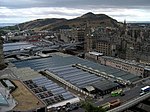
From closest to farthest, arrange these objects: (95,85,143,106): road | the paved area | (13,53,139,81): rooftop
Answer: the paved area < (95,85,143,106): road < (13,53,139,81): rooftop

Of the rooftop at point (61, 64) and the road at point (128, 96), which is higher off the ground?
A: the rooftop at point (61, 64)

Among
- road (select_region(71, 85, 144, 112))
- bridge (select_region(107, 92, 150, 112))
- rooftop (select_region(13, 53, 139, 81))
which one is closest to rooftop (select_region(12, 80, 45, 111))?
road (select_region(71, 85, 144, 112))

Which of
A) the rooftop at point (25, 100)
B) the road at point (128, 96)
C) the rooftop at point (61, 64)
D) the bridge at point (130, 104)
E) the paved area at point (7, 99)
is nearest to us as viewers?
the paved area at point (7, 99)

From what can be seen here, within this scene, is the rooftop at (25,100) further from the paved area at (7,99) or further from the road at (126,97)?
the road at (126,97)

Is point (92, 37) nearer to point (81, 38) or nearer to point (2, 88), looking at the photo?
point (81, 38)

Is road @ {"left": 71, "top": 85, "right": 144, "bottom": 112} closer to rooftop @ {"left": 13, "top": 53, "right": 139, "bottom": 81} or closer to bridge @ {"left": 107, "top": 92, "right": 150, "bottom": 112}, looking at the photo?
bridge @ {"left": 107, "top": 92, "right": 150, "bottom": 112}

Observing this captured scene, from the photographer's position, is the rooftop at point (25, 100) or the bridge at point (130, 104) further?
the bridge at point (130, 104)

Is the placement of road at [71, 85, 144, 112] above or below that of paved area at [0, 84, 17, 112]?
below

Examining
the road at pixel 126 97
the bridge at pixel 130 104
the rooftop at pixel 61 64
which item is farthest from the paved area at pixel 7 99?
the rooftop at pixel 61 64

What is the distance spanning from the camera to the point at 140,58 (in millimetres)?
76438

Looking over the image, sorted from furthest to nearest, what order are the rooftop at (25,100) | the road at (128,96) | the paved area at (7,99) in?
the road at (128,96), the rooftop at (25,100), the paved area at (7,99)

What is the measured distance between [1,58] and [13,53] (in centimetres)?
1976

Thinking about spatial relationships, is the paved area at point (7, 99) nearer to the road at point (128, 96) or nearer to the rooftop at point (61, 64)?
the road at point (128, 96)

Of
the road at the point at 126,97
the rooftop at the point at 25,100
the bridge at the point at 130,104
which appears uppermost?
the rooftop at the point at 25,100
